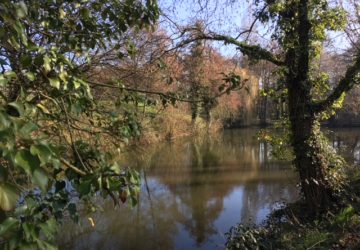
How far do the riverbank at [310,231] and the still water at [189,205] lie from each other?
1.32 m

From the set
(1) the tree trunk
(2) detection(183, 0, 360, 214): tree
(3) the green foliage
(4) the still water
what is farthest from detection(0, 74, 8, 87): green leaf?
(1) the tree trunk

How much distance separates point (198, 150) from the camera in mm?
24734

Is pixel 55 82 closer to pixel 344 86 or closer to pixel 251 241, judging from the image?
pixel 251 241

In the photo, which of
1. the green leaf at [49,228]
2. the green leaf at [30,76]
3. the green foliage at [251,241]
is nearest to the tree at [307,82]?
the green foliage at [251,241]

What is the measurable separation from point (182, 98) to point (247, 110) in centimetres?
4261

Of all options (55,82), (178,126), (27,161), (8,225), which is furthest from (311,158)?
(178,126)

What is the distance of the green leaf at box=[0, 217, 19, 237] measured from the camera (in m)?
1.40

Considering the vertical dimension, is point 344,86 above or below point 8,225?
above

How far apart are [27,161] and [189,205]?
1085 cm

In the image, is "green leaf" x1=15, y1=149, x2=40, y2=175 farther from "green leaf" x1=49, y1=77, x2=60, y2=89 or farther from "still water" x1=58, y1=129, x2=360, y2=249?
"still water" x1=58, y1=129, x2=360, y2=249

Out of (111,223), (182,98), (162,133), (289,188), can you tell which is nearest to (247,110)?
(162,133)

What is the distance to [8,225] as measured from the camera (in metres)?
1.42

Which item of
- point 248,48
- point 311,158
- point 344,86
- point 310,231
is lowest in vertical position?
point 310,231

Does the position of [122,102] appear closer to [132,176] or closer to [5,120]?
[132,176]
